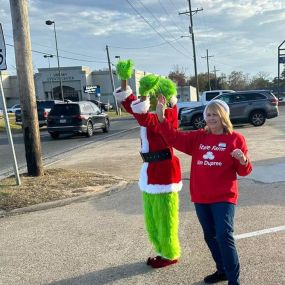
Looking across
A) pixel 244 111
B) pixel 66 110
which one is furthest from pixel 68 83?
pixel 244 111

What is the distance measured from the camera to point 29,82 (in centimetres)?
879

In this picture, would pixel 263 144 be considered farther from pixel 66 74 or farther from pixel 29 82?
pixel 66 74

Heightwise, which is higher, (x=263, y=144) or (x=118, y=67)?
(x=118, y=67)

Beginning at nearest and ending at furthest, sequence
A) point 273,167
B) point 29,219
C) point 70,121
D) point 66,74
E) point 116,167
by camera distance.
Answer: point 29,219
point 273,167
point 116,167
point 70,121
point 66,74

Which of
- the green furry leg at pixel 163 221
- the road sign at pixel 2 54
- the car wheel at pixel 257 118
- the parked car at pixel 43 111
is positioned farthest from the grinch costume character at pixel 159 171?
the parked car at pixel 43 111

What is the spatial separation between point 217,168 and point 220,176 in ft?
0.22

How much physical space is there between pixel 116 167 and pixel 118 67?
256 inches

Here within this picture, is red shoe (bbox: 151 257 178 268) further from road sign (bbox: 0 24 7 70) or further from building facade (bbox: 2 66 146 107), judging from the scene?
building facade (bbox: 2 66 146 107)

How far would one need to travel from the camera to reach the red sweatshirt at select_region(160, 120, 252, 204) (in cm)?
359

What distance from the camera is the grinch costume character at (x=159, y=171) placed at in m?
4.25

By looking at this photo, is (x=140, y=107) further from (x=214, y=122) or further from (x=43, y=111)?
(x=43, y=111)

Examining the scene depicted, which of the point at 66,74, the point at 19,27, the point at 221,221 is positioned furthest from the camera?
the point at 66,74

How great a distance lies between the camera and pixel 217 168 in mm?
3607

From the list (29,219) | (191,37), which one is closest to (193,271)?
(29,219)
